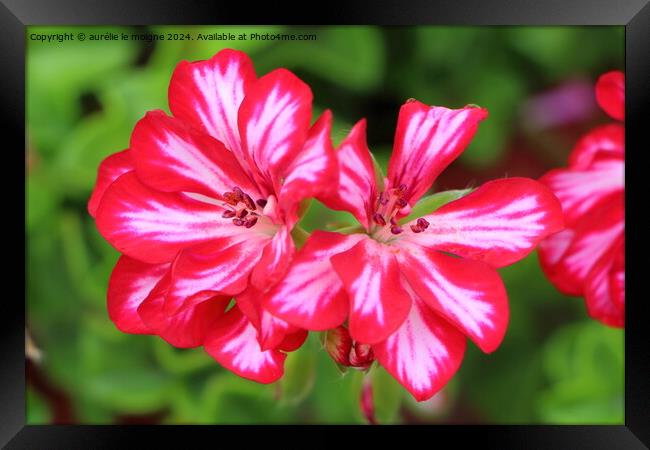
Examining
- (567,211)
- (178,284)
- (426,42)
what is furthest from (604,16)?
(426,42)

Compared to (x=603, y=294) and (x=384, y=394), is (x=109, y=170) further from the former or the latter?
(x=603, y=294)

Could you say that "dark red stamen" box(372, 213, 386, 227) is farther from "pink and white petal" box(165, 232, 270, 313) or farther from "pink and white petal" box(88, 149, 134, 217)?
"pink and white petal" box(88, 149, 134, 217)

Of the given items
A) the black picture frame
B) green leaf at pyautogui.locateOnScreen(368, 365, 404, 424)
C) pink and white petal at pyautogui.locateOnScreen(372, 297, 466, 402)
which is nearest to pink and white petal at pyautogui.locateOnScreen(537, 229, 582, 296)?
the black picture frame

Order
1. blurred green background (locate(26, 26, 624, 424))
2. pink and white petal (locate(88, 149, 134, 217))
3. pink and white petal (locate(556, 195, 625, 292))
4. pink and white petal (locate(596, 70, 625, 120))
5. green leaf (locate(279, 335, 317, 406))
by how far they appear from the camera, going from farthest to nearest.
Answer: blurred green background (locate(26, 26, 624, 424)) → green leaf (locate(279, 335, 317, 406)) → pink and white petal (locate(556, 195, 625, 292)) → pink and white petal (locate(596, 70, 625, 120)) → pink and white petal (locate(88, 149, 134, 217))

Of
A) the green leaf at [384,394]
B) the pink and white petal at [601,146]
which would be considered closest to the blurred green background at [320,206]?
the green leaf at [384,394]

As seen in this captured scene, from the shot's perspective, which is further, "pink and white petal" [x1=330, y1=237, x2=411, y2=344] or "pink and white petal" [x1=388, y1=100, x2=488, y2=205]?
"pink and white petal" [x1=388, y1=100, x2=488, y2=205]

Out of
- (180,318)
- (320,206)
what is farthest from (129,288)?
(320,206)

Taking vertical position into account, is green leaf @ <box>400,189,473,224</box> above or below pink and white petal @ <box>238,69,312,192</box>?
below
